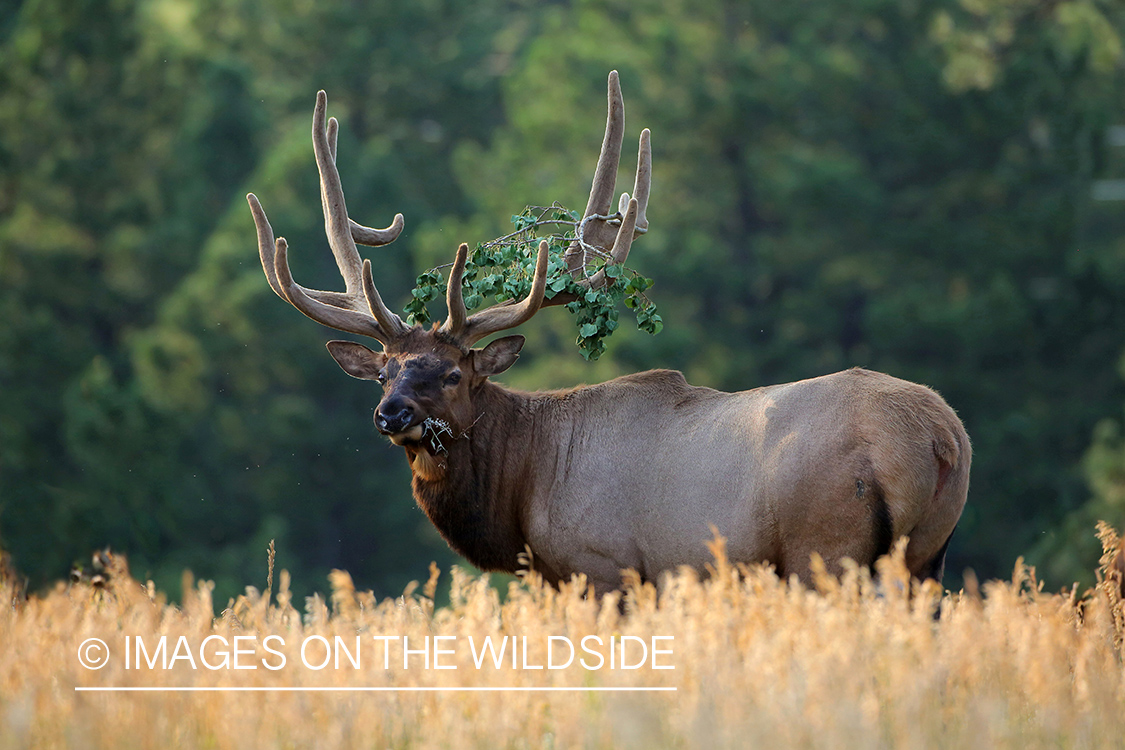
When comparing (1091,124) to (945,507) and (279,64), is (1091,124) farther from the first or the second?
(945,507)

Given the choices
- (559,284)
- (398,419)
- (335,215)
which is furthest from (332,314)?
(559,284)

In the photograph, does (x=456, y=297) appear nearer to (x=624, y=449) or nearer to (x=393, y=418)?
(x=393, y=418)

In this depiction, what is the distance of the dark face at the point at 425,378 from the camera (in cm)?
677

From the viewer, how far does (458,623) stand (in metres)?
5.69

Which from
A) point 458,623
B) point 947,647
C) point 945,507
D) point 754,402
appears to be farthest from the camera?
point 754,402

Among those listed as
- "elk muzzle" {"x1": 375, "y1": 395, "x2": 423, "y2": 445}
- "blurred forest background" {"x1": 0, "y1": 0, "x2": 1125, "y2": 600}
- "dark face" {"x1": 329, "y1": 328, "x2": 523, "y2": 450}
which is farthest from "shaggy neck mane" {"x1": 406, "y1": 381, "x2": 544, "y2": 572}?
"blurred forest background" {"x1": 0, "y1": 0, "x2": 1125, "y2": 600}

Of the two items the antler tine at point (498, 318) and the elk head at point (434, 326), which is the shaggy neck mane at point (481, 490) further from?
the antler tine at point (498, 318)

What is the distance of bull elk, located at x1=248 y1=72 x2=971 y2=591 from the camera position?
239 inches

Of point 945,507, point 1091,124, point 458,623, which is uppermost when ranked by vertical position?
point 1091,124

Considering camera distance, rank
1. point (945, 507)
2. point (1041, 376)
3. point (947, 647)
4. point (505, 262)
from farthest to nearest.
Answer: point (1041, 376), point (505, 262), point (945, 507), point (947, 647)

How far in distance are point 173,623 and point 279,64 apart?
2424cm

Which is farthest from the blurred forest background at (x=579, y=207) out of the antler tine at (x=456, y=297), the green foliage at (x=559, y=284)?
the antler tine at (x=456, y=297)

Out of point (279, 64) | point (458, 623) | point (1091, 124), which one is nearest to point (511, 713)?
point (458, 623)

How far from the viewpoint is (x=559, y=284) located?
7395 millimetres
